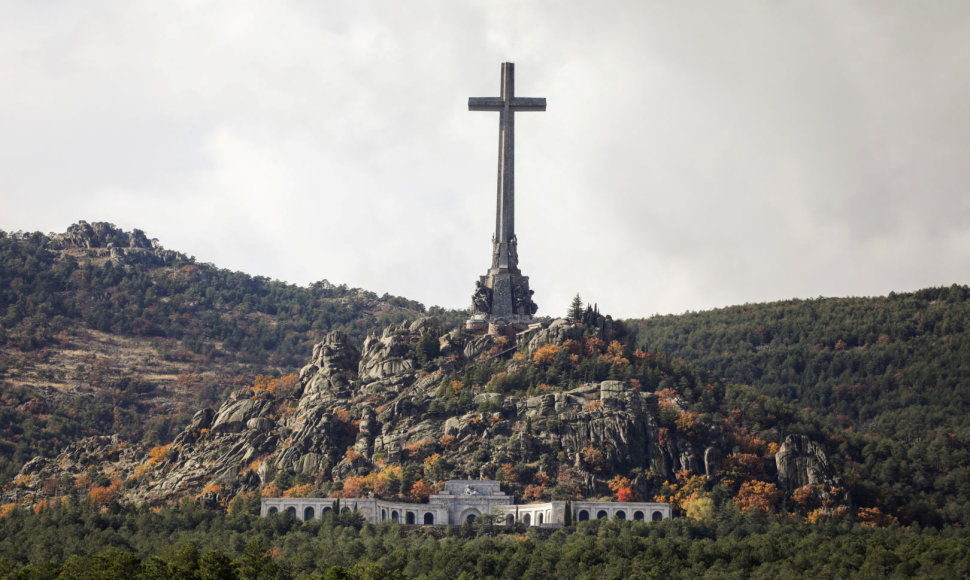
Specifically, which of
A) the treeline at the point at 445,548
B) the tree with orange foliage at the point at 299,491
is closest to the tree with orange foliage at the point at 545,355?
the tree with orange foliage at the point at 299,491

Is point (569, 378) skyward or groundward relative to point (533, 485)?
skyward

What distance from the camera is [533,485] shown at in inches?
6860

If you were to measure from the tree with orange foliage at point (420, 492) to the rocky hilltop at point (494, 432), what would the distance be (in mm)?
858

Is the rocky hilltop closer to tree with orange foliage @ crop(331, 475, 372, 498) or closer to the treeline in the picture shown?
tree with orange foliage @ crop(331, 475, 372, 498)

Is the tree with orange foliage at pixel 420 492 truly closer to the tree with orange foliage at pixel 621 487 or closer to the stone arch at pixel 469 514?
the stone arch at pixel 469 514

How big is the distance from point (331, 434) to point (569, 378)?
2726 cm

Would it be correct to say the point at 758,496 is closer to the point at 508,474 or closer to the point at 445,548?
the point at 508,474

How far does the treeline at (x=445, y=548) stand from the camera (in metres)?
138

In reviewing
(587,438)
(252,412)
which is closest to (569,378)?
(587,438)

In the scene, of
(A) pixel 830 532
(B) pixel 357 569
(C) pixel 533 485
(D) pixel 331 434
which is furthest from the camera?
(D) pixel 331 434

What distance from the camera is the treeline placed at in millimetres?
138375

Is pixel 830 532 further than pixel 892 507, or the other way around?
pixel 892 507

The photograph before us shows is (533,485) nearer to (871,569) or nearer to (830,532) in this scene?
(830,532)

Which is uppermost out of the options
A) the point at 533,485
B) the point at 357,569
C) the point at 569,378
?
the point at 569,378
